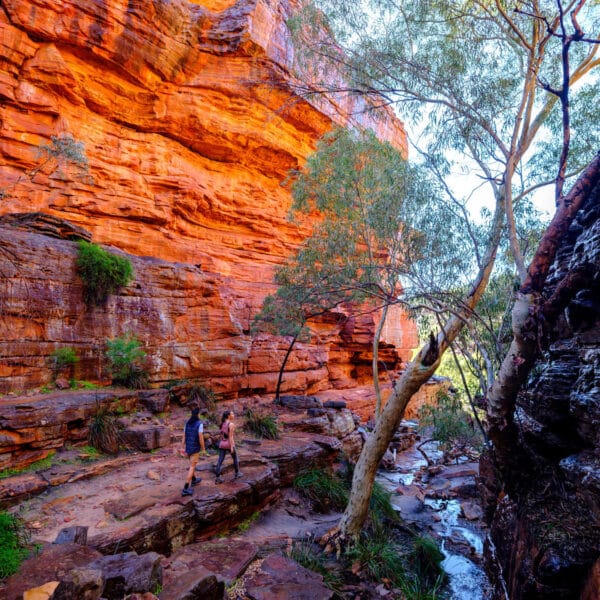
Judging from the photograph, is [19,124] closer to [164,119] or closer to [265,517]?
[164,119]

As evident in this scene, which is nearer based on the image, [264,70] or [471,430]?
[471,430]

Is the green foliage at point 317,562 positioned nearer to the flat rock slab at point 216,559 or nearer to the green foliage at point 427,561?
the flat rock slab at point 216,559

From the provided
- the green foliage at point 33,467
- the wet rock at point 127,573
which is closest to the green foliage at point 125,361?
the green foliage at point 33,467

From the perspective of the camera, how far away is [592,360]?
5.79 meters

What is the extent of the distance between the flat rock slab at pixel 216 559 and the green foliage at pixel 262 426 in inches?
196

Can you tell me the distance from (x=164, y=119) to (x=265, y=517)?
720 inches

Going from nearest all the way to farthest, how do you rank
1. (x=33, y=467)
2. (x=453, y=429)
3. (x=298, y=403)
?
(x=33, y=467), (x=298, y=403), (x=453, y=429)

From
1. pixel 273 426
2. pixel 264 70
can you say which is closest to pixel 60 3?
pixel 264 70

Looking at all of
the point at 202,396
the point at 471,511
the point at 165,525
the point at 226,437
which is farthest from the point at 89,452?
the point at 471,511

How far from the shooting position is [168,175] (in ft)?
63.1

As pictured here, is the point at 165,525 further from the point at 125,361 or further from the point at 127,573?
the point at 125,361

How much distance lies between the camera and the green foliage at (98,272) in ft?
34.7

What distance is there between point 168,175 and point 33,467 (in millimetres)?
14940

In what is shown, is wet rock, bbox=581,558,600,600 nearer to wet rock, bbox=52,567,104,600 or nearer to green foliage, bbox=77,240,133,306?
wet rock, bbox=52,567,104,600
